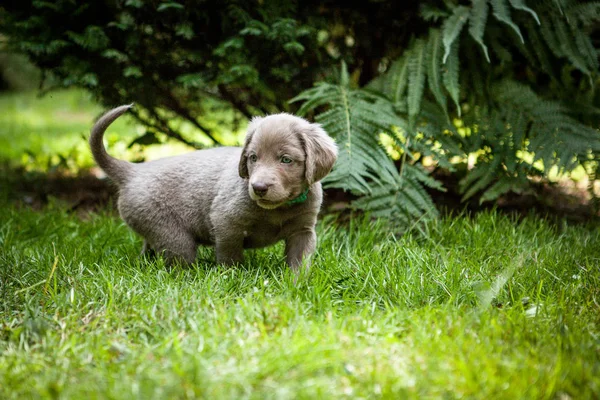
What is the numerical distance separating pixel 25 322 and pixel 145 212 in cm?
104

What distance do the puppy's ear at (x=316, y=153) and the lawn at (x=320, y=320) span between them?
0.55 metres

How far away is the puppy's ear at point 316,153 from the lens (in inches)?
120

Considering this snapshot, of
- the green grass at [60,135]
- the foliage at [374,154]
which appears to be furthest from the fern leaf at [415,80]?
the green grass at [60,135]

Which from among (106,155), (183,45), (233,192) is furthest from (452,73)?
(106,155)

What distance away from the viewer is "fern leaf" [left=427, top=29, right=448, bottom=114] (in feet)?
13.7

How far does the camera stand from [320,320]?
8.38 ft

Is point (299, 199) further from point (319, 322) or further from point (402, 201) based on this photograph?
point (402, 201)

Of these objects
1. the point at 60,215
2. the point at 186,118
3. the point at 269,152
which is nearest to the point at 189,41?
the point at 186,118

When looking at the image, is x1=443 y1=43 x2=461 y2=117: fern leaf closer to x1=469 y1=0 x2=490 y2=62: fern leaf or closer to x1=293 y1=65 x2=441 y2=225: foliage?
x1=469 y1=0 x2=490 y2=62: fern leaf

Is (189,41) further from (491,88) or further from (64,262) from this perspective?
(491,88)

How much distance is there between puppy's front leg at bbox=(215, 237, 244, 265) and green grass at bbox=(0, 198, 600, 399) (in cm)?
8

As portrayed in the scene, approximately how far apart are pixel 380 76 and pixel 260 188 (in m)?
2.10

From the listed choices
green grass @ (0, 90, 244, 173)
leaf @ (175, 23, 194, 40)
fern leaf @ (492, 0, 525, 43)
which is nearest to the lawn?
fern leaf @ (492, 0, 525, 43)

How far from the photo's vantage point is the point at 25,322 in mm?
2525
